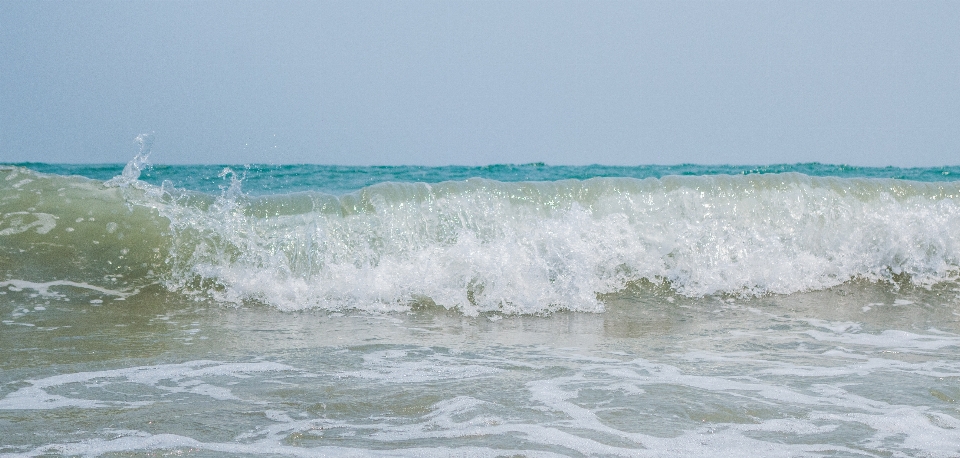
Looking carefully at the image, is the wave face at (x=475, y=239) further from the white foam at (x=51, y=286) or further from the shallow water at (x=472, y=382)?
the shallow water at (x=472, y=382)

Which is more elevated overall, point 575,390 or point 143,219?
point 143,219

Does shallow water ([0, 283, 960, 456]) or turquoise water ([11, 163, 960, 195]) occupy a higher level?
turquoise water ([11, 163, 960, 195])

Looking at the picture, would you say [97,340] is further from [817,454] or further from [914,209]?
[914,209]

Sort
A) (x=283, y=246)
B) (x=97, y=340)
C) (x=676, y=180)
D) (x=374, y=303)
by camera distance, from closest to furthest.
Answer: (x=97, y=340) < (x=374, y=303) < (x=283, y=246) < (x=676, y=180)

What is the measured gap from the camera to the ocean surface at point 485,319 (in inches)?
95.0

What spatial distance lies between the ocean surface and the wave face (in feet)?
0.07

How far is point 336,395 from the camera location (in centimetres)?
276

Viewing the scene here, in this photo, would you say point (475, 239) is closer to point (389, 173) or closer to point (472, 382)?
point (472, 382)

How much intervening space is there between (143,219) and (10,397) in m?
3.08

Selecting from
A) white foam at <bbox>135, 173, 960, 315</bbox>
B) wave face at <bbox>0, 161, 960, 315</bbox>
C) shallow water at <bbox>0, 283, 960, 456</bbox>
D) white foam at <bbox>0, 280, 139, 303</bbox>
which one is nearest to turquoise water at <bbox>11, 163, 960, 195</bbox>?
wave face at <bbox>0, 161, 960, 315</bbox>

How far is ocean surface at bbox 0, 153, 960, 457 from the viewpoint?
95.0 inches

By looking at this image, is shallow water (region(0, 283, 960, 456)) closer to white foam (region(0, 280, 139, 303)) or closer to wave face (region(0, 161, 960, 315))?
white foam (region(0, 280, 139, 303))

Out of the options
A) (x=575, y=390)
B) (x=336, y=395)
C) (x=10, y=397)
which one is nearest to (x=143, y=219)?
(x=10, y=397)

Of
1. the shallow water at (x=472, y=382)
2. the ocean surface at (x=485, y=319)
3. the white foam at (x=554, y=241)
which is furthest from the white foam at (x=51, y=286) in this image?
the white foam at (x=554, y=241)
